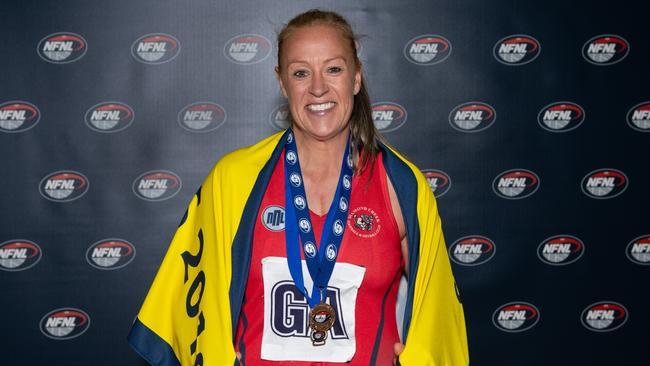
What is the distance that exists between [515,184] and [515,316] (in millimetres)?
687

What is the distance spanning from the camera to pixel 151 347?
6.29 ft

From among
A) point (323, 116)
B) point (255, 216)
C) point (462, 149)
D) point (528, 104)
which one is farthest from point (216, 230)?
point (528, 104)

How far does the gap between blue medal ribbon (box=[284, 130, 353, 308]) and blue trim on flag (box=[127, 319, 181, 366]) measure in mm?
435

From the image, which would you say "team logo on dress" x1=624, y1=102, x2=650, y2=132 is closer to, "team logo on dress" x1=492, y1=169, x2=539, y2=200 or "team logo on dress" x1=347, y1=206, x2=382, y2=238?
"team logo on dress" x1=492, y1=169, x2=539, y2=200

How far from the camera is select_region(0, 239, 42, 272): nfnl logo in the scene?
3266mm

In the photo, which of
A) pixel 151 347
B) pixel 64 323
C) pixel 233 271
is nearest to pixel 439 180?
pixel 233 271

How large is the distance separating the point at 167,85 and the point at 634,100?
7.76 feet

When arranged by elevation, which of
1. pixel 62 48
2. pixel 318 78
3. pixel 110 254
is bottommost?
pixel 110 254

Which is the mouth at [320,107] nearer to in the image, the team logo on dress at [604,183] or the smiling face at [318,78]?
the smiling face at [318,78]

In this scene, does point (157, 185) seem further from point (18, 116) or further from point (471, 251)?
point (471, 251)

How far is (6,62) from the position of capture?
3229 mm

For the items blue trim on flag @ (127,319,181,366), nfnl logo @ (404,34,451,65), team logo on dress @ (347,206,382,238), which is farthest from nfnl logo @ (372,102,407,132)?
blue trim on flag @ (127,319,181,366)

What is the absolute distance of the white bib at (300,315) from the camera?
1805 mm

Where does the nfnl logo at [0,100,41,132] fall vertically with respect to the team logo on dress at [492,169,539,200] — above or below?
above
